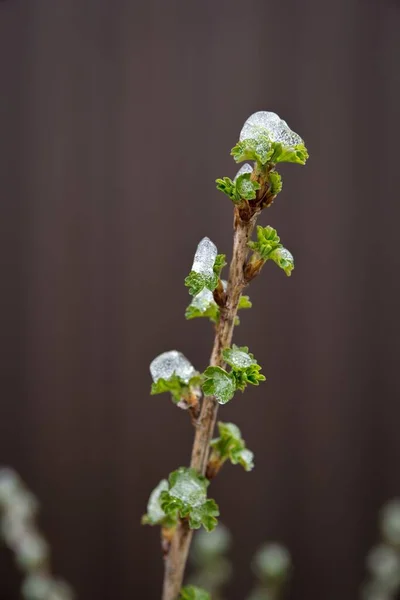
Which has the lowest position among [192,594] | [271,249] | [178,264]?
[192,594]

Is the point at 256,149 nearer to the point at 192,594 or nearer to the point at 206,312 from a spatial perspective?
the point at 206,312

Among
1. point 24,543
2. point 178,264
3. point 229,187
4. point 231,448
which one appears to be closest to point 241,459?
point 231,448

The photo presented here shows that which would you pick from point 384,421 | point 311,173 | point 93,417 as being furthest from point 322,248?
point 93,417

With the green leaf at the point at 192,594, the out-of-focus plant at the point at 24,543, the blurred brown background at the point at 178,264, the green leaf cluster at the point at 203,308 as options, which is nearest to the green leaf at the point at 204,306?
the green leaf cluster at the point at 203,308

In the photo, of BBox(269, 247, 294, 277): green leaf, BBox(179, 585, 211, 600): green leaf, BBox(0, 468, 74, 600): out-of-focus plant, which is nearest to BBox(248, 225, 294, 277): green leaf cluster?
BBox(269, 247, 294, 277): green leaf

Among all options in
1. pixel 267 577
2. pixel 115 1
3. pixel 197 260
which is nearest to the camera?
pixel 197 260

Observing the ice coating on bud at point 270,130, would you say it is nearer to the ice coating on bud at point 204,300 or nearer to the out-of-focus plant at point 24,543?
the ice coating on bud at point 204,300

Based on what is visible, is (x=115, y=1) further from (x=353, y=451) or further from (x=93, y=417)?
(x=353, y=451)
